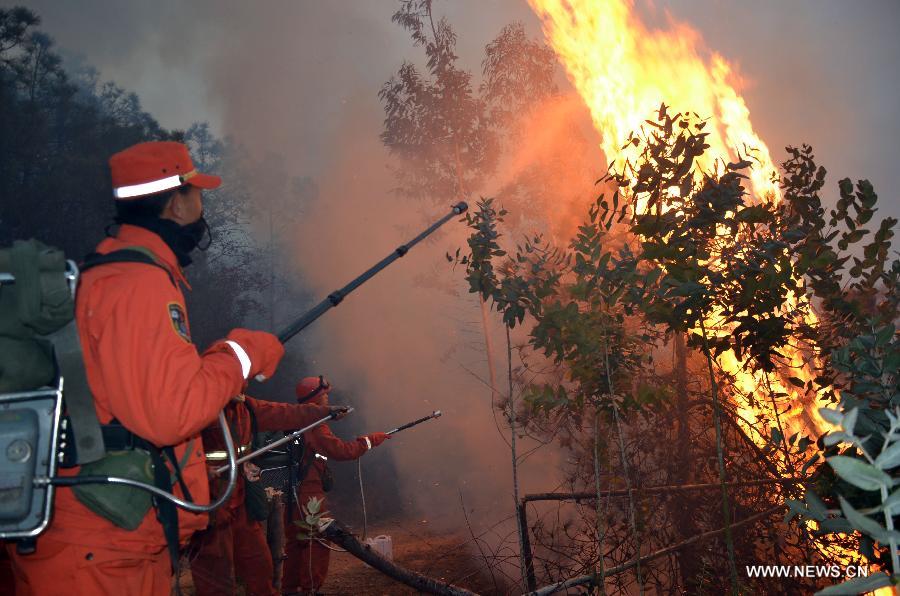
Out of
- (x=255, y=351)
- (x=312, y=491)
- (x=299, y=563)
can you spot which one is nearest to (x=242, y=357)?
(x=255, y=351)

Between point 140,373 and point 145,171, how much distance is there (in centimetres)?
89

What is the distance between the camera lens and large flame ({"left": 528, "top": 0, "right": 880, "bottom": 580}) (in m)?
8.56

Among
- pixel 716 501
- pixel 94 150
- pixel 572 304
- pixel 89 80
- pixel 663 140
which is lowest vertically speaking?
pixel 716 501

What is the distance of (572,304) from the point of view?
4.20 m

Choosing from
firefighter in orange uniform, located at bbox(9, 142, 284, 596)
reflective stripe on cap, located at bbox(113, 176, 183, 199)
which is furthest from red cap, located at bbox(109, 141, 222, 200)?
firefighter in orange uniform, located at bbox(9, 142, 284, 596)

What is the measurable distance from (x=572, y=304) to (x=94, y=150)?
17.8 m

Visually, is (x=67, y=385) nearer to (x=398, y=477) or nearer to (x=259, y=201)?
(x=398, y=477)

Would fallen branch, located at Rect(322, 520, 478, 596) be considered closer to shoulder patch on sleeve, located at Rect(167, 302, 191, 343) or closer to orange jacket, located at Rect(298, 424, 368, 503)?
orange jacket, located at Rect(298, 424, 368, 503)

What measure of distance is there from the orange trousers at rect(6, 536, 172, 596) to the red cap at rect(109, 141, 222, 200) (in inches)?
50.5

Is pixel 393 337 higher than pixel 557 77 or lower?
lower

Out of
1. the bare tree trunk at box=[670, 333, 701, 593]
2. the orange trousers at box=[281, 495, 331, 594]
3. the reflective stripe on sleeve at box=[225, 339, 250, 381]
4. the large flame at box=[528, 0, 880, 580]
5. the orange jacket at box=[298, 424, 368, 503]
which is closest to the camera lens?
the reflective stripe on sleeve at box=[225, 339, 250, 381]

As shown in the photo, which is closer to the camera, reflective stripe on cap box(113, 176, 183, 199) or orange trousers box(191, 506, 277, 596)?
reflective stripe on cap box(113, 176, 183, 199)

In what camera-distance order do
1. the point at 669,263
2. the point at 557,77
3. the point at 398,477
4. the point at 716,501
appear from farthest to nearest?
1. the point at 557,77
2. the point at 398,477
3. the point at 716,501
4. the point at 669,263

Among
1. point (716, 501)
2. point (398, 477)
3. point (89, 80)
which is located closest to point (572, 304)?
point (716, 501)
